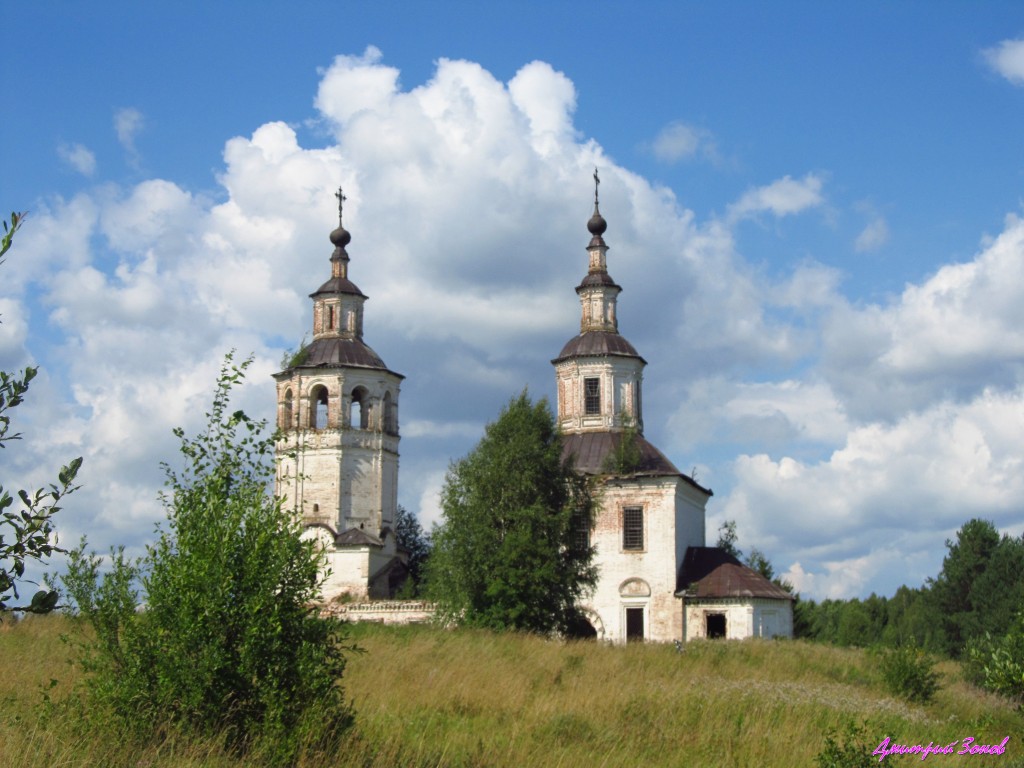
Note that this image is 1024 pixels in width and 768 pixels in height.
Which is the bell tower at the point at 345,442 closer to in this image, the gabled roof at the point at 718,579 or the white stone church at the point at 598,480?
the white stone church at the point at 598,480

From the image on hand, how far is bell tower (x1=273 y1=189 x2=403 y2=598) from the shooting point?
1518 inches

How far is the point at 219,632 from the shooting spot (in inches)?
341

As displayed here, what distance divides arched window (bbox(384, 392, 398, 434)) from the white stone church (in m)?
0.06

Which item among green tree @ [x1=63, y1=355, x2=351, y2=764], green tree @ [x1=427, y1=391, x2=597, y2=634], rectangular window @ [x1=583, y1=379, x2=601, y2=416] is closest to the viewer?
green tree @ [x1=63, y1=355, x2=351, y2=764]

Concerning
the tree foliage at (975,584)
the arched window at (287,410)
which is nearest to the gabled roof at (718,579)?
the tree foliage at (975,584)

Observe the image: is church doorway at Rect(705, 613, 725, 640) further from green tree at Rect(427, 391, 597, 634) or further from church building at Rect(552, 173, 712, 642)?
green tree at Rect(427, 391, 597, 634)

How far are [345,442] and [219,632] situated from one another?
31.3 meters

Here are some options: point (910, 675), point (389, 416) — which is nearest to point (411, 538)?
point (389, 416)

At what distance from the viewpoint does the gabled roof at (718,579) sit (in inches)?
1336

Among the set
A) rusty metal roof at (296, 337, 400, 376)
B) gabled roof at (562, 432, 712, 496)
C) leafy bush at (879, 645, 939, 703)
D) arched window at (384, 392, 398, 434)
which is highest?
rusty metal roof at (296, 337, 400, 376)

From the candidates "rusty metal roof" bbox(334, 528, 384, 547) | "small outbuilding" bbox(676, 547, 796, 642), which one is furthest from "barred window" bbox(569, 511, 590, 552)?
"rusty metal roof" bbox(334, 528, 384, 547)

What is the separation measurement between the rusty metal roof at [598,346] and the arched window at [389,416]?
6516 millimetres

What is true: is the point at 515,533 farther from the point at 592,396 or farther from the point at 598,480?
the point at 592,396

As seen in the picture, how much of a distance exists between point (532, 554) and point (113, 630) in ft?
64.0
